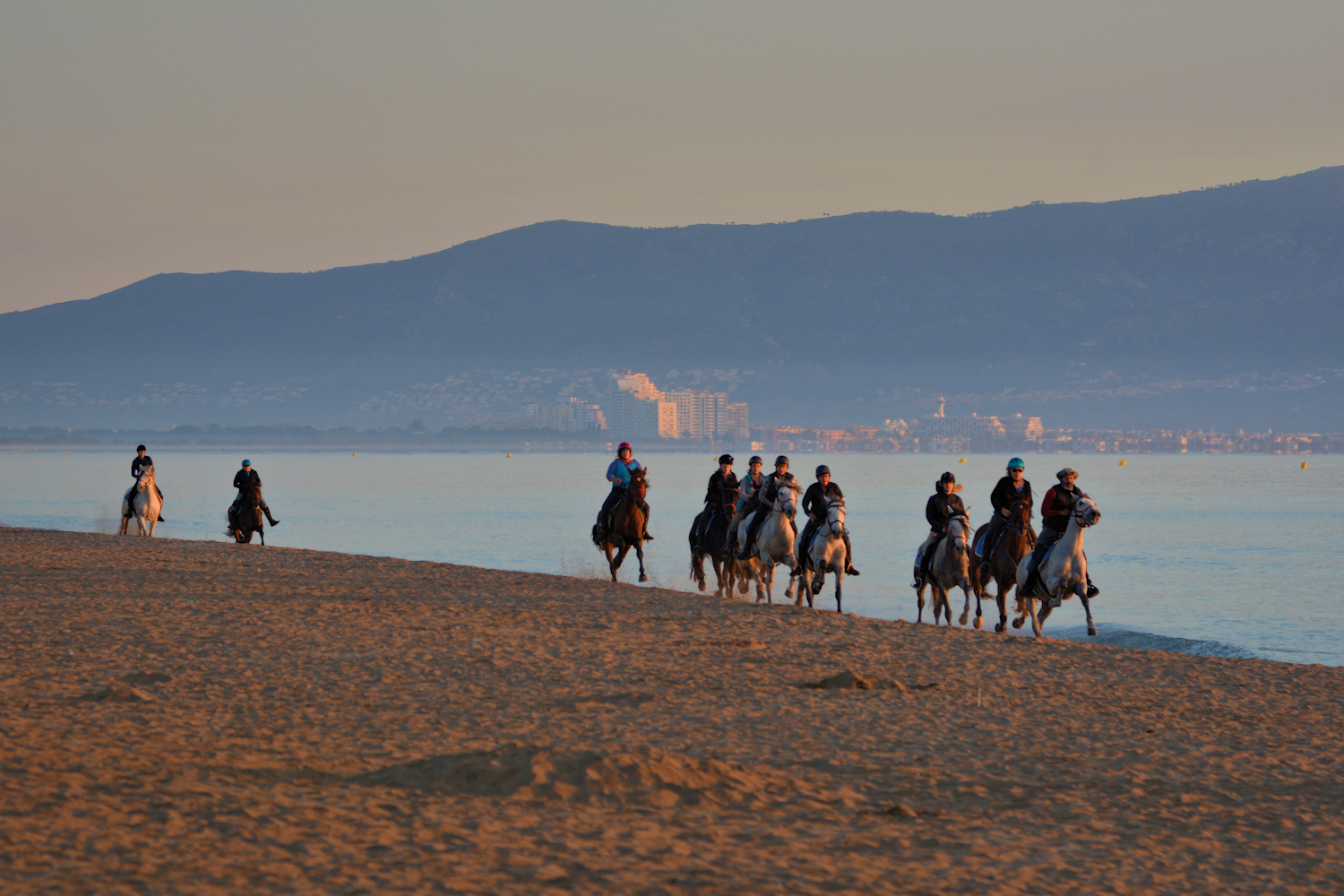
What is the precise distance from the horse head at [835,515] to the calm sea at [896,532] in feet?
28.0

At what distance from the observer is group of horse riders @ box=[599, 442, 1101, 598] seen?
17.9m

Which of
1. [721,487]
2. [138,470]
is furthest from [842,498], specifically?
[138,470]

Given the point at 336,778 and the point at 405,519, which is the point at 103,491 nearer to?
the point at 405,519

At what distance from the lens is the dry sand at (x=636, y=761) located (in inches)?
275

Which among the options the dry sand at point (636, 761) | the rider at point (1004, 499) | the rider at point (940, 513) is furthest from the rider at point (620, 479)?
the dry sand at point (636, 761)

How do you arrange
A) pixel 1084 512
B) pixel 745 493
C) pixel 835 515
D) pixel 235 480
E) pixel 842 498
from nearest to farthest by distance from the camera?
pixel 1084 512 < pixel 842 498 < pixel 835 515 < pixel 745 493 < pixel 235 480

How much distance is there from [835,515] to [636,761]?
11.0 metres

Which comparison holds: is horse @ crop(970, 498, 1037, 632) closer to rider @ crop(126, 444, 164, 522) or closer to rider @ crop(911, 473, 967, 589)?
rider @ crop(911, 473, 967, 589)

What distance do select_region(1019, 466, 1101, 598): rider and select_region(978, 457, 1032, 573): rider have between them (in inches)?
26.9

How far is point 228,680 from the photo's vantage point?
1206 cm

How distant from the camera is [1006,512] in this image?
1900cm

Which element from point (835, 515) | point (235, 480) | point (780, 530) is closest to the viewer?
point (835, 515)

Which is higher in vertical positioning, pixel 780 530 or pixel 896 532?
pixel 780 530

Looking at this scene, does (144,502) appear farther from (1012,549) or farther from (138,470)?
(1012,549)
